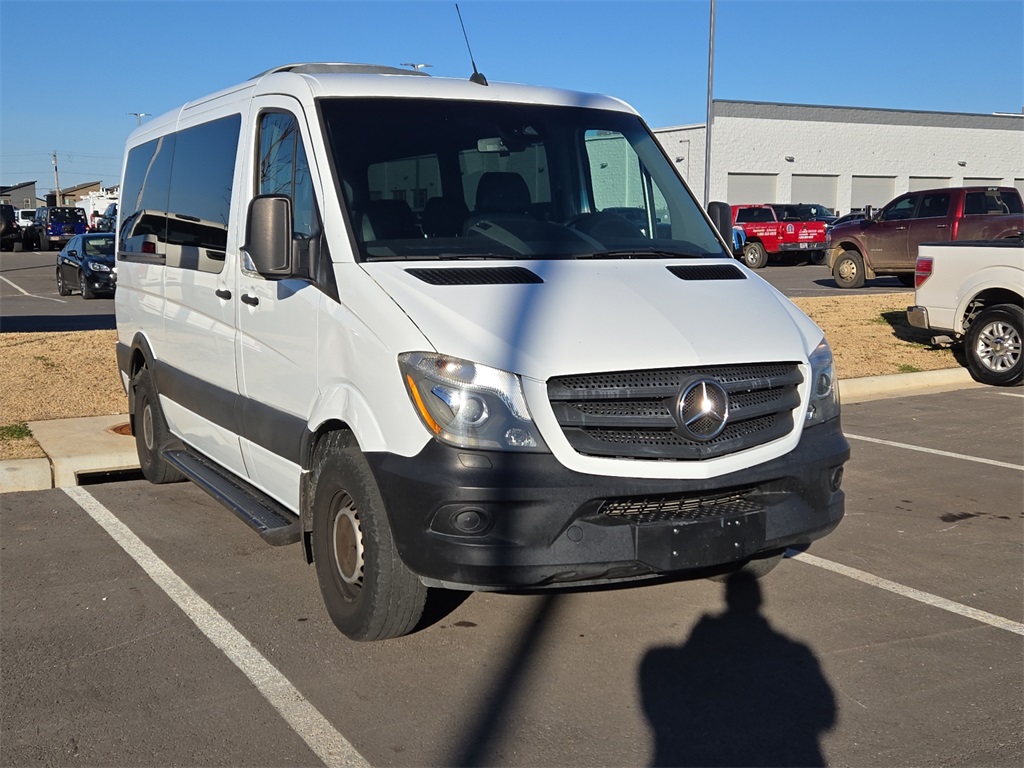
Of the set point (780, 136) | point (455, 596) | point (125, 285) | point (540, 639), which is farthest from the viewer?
point (780, 136)

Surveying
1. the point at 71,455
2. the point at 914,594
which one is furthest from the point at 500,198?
the point at 71,455

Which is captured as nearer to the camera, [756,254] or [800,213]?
[756,254]

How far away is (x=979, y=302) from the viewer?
12.3 meters

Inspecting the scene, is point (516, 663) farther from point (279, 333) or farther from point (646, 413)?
point (279, 333)

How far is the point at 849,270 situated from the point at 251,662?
71.5ft

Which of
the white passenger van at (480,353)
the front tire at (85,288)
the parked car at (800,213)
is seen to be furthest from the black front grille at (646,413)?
the parked car at (800,213)

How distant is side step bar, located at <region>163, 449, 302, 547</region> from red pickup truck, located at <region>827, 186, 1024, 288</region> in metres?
19.0

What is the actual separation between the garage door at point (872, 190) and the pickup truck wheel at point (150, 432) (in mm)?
49879

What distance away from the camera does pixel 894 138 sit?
175 ft

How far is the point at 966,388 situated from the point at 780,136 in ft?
133

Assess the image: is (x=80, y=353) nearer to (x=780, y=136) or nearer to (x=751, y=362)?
(x=751, y=362)

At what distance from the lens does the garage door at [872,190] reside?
53125 mm

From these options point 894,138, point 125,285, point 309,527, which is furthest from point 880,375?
point 894,138

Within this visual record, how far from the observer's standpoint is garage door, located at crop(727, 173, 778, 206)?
49.7 meters
